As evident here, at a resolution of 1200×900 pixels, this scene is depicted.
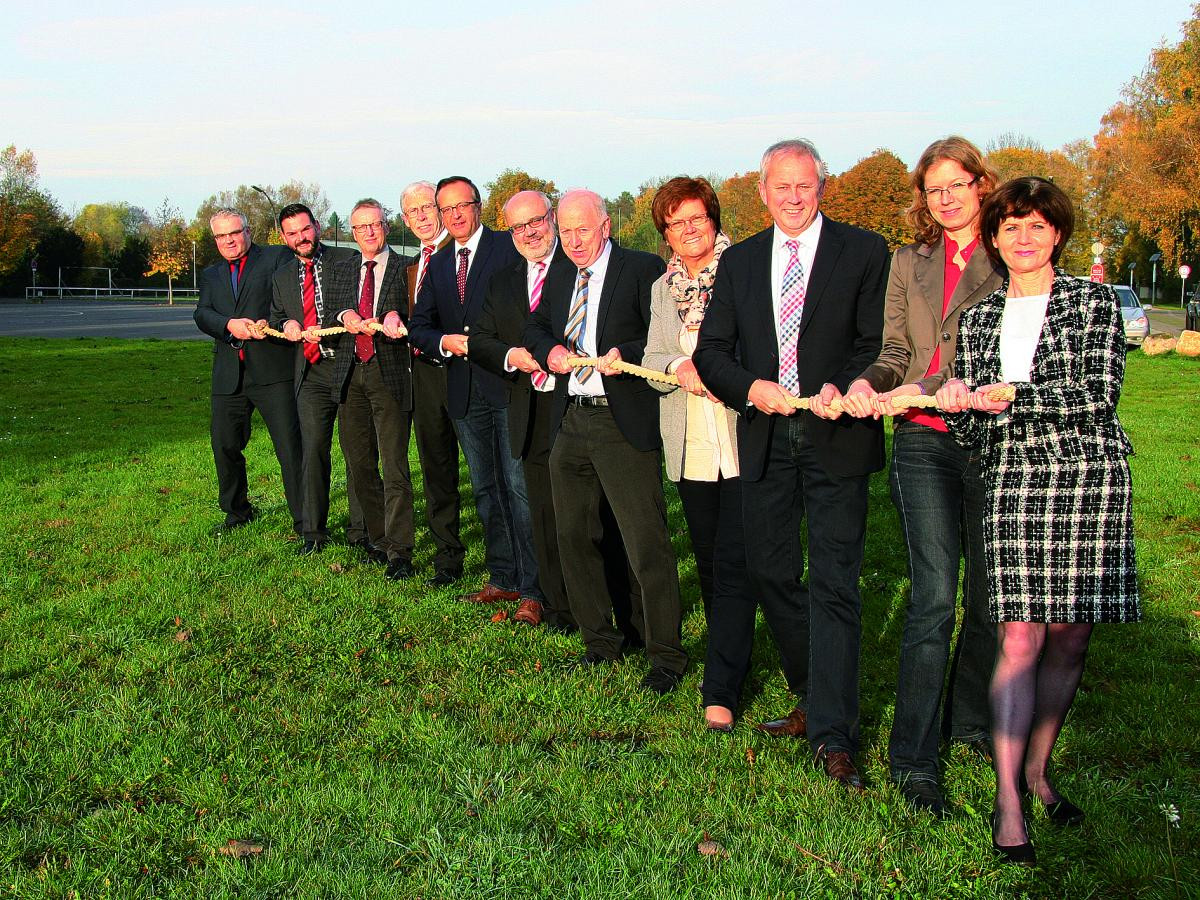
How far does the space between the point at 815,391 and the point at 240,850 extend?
2.81m

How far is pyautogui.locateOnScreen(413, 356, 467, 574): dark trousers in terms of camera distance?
26.1 feet

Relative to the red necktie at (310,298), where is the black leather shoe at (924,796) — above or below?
below

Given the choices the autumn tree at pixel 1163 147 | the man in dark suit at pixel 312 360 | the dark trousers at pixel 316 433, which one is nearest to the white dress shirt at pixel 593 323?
the man in dark suit at pixel 312 360

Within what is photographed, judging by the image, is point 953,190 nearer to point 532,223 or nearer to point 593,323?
point 593,323

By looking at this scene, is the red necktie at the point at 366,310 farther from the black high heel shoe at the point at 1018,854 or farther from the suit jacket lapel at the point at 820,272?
the black high heel shoe at the point at 1018,854

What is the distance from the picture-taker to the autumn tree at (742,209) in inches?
2913

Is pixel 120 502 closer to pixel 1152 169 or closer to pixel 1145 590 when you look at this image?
pixel 1145 590

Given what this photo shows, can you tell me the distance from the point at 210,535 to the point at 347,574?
6.27 ft

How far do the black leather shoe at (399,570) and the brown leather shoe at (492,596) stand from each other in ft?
2.19

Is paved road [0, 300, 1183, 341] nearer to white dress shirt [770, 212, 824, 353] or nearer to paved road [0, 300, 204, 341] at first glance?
paved road [0, 300, 204, 341]

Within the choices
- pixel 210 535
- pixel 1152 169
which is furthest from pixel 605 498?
pixel 1152 169

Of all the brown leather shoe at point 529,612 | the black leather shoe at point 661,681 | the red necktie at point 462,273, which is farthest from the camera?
the red necktie at point 462,273

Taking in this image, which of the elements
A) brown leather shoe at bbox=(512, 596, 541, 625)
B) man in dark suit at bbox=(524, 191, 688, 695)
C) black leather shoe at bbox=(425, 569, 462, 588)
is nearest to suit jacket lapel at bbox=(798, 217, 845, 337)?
man in dark suit at bbox=(524, 191, 688, 695)

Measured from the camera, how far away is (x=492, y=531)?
764 centimetres
